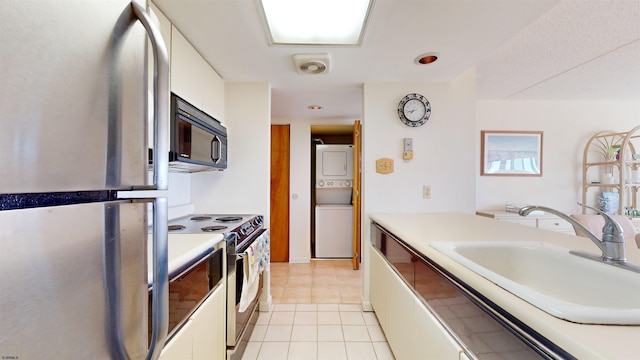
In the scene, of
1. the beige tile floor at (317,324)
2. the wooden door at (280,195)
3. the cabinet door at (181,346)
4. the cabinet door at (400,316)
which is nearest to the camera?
the cabinet door at (181,346)

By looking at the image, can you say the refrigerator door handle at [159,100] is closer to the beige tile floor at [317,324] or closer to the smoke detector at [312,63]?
the smoke detector at [312,63]

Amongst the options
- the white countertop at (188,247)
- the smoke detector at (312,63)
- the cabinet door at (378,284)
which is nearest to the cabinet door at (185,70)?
the smoke detector at (312,63)

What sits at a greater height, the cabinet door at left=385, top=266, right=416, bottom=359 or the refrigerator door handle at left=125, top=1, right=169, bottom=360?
the refrigerator door handle at left=125, top=1, right=169, bottom=360

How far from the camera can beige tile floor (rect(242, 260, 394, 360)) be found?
172 cm

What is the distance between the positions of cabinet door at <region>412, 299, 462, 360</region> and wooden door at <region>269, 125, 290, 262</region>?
103 inches

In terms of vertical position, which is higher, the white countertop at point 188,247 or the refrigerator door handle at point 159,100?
the refrigerator door handle at point 159,100

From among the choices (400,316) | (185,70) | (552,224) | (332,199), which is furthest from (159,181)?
(552,224)

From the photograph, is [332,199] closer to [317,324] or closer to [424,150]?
[424,150]

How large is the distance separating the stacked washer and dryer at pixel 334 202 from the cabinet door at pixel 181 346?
9.20ft

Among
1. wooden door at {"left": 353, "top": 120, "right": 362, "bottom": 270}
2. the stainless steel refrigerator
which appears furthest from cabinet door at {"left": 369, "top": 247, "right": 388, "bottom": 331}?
the stainless steel refrigerator

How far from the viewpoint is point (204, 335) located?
111 cm

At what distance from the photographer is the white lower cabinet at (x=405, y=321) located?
0.96 meters

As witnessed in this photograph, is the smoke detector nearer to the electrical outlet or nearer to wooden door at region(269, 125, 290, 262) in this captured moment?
the electrical outlet

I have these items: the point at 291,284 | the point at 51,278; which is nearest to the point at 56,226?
the point at 51,278
